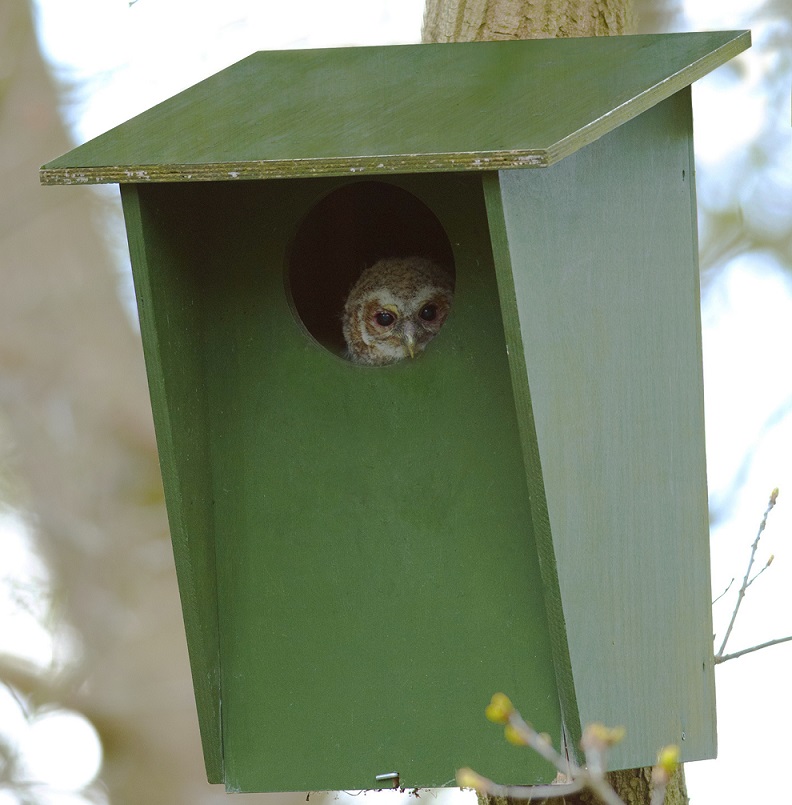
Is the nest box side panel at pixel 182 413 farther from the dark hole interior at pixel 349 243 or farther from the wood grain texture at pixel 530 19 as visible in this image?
the wood grain texture at pixel 530 19

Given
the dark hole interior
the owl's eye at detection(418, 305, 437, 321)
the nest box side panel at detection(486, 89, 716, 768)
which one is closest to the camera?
the nest box side panel at detection(486, 89, 716, 768)

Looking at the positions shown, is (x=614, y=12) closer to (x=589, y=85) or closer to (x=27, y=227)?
(x=589, y=85)

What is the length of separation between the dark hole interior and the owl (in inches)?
2.0

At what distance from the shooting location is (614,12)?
2.82 meters

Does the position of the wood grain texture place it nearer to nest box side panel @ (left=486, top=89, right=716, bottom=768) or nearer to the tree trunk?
the tree trunk

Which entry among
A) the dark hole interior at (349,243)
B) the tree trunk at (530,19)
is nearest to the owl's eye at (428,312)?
the dark hole interior at (349,243)

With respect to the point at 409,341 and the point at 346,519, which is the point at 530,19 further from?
the point at 346,519

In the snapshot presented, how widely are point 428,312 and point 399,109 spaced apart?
103 cm

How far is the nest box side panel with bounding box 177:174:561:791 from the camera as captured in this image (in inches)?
81.5

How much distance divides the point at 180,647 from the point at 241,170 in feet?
12.0

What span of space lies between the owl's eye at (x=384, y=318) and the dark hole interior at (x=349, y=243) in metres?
0.14

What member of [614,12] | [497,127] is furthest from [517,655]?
[614,12]

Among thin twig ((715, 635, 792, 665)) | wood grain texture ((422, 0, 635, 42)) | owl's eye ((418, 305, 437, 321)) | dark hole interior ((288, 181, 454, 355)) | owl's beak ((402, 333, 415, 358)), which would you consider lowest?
thin twig ((715, 635, 792, 665))

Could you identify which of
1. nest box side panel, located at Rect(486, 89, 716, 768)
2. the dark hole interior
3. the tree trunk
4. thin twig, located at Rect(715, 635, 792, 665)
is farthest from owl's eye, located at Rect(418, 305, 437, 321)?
thin twig, located at Rect(715, 635, 792, 665)
